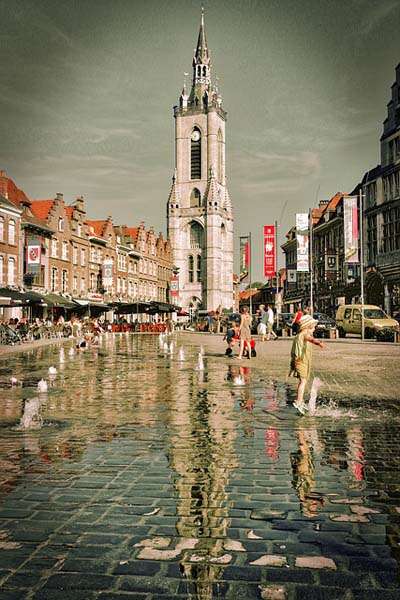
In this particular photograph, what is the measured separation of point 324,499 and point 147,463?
2031mm

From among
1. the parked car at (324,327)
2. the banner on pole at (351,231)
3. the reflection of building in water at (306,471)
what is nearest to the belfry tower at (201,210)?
the parked car at (324,327)

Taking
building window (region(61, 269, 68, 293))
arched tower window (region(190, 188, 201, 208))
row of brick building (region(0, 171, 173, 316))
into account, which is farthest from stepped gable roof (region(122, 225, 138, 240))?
arched tower window (region(190, 188, 201, 208))

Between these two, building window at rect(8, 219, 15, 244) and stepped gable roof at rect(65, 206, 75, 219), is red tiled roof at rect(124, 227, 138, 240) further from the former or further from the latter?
building window at rect(8, 219, 15, 244)

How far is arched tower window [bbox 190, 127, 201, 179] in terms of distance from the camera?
398 feet

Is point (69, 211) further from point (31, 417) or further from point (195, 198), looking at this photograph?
point (195, 198)

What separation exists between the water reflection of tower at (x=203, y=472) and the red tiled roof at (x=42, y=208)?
1804 inches

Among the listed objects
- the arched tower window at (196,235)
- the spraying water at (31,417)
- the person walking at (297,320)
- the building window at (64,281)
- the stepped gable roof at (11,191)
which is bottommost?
the spraying water at (31,417)

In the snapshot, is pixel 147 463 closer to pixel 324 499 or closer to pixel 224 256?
pixel 324 499

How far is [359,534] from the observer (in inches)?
168

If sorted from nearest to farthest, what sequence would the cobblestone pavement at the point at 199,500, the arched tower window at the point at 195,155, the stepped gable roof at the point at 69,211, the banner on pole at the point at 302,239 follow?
the cobblestone pavement at the point at 199,500 < the banner on pole at the point at 302,239 < the stepped gable roof at the point at 69,211 < the arched tower window at the point at 195,155

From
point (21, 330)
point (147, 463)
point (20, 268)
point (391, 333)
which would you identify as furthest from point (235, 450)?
point (20, 268)

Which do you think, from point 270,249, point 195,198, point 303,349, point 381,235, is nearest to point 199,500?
point 303,349

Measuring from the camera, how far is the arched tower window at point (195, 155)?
121m

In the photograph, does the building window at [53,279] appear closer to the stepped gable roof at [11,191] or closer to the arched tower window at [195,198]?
the stepped gable roof at [11,191]
